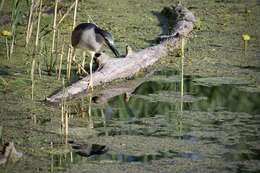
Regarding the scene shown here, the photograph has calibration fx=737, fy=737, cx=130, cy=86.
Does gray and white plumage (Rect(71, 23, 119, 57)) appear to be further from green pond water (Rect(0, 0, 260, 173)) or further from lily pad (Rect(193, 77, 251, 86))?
lily pad (Rect(193, 77, 251, 86))

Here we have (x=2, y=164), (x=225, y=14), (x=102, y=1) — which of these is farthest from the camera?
(x=102, y=1)

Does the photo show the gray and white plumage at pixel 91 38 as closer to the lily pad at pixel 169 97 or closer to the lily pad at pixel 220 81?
the lily pad at pixel 169 97

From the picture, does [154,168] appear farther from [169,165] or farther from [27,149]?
[27,149]

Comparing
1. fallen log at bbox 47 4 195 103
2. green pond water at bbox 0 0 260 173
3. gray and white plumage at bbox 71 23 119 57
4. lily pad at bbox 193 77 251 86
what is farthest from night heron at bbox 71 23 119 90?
lily pad at bbox 193 77 251 86

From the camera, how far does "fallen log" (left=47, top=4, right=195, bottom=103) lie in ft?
20.3

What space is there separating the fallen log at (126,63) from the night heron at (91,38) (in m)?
0.22

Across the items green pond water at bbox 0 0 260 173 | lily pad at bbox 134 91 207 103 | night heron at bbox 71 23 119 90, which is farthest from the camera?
night heron at bbox 71 23 119 90

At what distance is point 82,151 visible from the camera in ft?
15.8

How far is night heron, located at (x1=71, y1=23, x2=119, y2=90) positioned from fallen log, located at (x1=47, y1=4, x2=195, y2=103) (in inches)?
8.5

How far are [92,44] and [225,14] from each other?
3.79m

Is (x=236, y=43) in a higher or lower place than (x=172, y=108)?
higher

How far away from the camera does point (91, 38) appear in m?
6.50

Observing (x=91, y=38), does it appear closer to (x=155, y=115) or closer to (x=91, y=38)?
(x=91, y=38)

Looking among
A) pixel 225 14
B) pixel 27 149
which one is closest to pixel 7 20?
pixel 225 14
